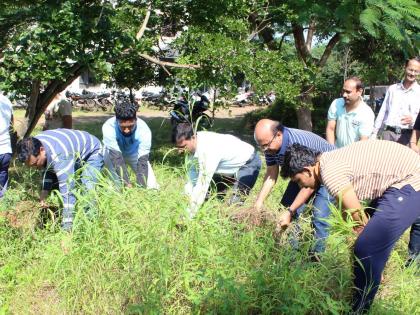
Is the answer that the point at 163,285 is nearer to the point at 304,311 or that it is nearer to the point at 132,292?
the point at 132,292

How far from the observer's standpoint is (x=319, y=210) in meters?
3.51

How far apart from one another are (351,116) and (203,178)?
5.98 ft

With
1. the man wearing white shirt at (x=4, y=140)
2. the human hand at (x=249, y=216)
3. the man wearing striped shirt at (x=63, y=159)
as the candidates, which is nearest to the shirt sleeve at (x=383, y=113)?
the human hand at (x=249, y=216)

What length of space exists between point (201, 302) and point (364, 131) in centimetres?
247

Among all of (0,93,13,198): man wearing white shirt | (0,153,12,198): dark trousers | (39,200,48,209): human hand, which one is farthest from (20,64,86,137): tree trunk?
(39,200,48,209): human hand

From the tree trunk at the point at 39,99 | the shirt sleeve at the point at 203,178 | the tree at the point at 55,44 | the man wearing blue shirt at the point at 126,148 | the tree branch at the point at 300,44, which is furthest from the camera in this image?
the tree branch at the point at 300,44

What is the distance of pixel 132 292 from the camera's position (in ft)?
9.38

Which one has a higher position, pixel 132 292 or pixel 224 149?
pixel 224 149

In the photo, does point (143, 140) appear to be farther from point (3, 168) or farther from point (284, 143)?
point (284, 143)

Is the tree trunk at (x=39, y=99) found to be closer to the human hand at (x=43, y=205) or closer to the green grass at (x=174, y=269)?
the human hand at (x=43, y=205)

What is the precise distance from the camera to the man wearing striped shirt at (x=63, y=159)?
11.2 ft

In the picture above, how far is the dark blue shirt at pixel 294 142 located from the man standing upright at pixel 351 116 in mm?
846

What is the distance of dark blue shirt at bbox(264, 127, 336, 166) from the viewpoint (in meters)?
3.49

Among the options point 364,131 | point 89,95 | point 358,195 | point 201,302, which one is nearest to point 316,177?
point 358,195
